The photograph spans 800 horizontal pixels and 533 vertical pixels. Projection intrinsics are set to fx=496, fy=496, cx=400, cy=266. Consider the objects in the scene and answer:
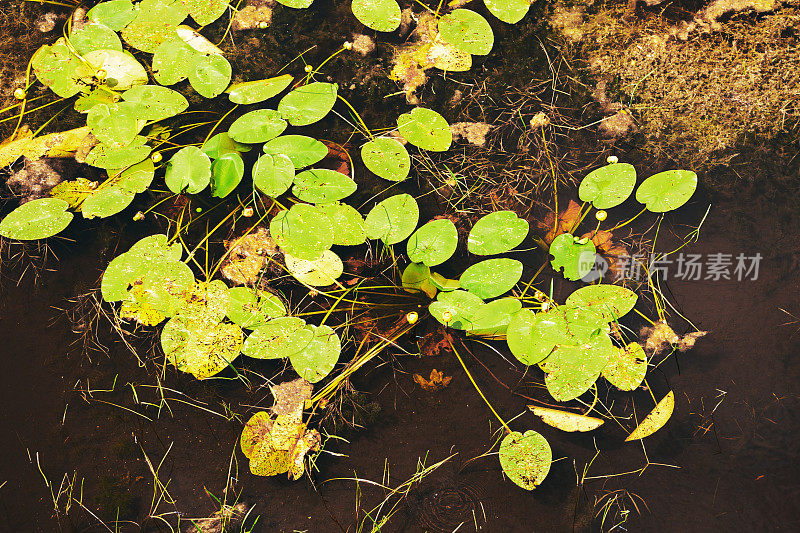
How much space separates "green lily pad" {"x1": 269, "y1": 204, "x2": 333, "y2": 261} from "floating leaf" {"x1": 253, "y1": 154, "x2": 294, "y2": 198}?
0.26 feet

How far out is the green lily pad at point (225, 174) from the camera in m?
1.51

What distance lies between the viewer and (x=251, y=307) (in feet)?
4.61

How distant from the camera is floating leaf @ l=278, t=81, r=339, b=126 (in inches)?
60.9

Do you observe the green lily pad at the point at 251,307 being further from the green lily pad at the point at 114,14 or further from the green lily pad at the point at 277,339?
the green lily pad at the point at 114,14

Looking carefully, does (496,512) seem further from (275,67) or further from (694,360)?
(275,67)

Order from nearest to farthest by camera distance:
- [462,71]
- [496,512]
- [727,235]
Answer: [496,512], [727,235], [462,71]

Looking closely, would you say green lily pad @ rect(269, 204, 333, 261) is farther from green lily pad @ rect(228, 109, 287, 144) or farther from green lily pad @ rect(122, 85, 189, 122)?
green lily pad @ rect(122, 85, 189, 122)

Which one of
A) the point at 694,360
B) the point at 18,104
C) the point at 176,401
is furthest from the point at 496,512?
the point at 18,104

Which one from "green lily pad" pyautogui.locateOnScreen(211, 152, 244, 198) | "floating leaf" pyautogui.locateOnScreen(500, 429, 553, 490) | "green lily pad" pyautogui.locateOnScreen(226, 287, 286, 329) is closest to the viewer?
"floating leaf" pyautogui.locateOnScreen(500, 429, 553, 490)

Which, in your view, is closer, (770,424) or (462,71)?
(770,424)

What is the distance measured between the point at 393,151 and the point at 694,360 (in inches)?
41.4

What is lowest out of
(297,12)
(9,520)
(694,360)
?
(9,520)

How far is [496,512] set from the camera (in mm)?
1300

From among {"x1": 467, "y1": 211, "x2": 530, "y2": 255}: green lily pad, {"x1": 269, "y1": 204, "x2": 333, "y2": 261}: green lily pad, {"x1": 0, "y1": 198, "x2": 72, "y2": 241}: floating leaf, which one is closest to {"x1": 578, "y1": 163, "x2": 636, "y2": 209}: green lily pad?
{"x1": 467, "y1": 211, "x2": 530, "y2": 255}: green lily pad
